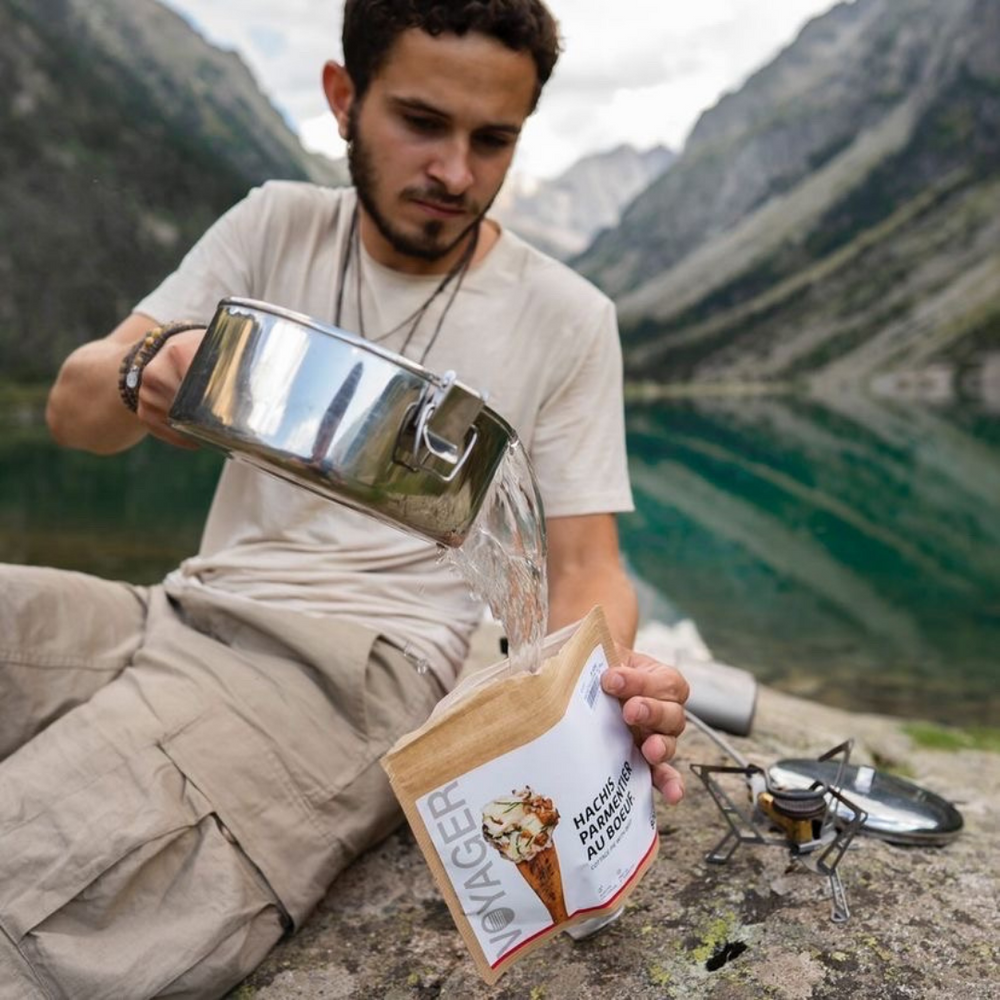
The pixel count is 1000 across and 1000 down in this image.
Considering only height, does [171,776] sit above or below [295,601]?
below

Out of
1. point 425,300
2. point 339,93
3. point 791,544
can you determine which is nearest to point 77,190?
point 791,544

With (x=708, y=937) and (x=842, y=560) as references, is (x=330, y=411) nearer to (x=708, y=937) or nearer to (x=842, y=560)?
(x=708, y=937)

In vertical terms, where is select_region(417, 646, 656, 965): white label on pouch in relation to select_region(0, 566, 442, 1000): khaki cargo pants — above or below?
above

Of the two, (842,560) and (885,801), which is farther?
(842,560)

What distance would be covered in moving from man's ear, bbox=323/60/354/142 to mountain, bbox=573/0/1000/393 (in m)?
108

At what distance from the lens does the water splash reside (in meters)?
2.30

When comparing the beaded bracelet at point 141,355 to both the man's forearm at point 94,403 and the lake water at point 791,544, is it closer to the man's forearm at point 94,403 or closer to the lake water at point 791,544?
the man's forearm at point 94,403

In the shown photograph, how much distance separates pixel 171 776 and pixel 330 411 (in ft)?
3.95

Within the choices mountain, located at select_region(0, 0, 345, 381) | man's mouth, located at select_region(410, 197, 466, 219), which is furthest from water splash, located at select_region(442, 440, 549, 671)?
mountain, located at select_region(0, 0, 345, 381)

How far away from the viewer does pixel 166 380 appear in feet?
7.48

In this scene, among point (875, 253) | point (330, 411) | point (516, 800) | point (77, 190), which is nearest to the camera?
point (330, 411)

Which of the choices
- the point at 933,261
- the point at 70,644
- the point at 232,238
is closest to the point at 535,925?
the point at 70,644

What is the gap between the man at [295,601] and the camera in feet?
7.70

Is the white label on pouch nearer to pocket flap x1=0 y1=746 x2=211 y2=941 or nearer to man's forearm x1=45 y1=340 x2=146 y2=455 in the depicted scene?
pocket flap x1=0 y1=746 x2=211 y2=941
